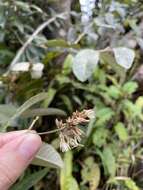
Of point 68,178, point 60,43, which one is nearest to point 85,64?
point 60,43

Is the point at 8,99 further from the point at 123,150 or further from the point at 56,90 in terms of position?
the point at 123,150

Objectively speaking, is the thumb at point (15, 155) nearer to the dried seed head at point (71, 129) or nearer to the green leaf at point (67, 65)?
the dried seed head at point (71, 129)

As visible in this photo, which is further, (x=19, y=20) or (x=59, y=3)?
(x=59, y=3)

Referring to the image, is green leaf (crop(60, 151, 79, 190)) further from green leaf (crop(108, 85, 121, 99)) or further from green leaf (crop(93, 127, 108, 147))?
green leaf (crop(108, 85, 121, 99))

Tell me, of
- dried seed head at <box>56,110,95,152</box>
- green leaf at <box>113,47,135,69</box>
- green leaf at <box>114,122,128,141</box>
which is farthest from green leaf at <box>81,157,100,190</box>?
dried seed head at <box>56,110,95,152</box>

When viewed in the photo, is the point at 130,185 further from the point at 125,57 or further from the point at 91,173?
the point at 125,57

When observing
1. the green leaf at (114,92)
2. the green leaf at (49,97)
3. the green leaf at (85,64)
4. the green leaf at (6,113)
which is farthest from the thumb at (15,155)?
the green leaf at (114,92)

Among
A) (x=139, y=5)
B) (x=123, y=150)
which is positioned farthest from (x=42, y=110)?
(x=139, y=5)
